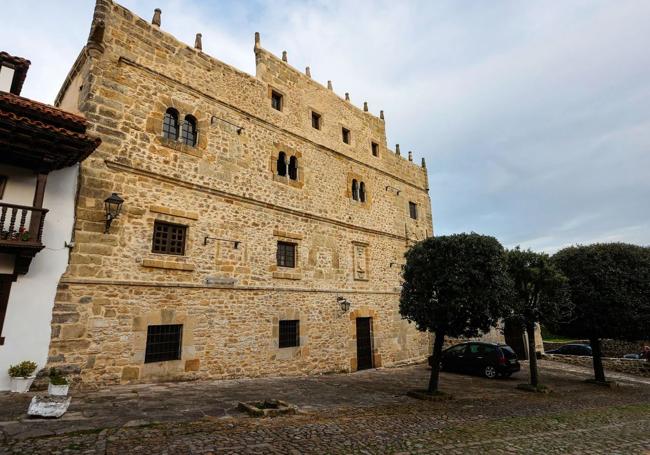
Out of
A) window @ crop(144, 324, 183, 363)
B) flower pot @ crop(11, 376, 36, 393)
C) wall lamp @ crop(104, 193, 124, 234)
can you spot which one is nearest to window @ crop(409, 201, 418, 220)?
window @ crop(144, 324, 183, 363)

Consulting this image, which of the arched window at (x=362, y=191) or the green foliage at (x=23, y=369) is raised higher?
the arched window at (x=362, y=191)

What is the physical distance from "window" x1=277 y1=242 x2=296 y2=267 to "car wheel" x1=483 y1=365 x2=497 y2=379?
29.3ft

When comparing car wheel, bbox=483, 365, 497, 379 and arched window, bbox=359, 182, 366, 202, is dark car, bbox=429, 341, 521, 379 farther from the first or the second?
arched window, bbox=359, 182, 366, 202

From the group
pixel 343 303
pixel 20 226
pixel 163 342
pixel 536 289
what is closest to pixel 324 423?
pixel 163 342

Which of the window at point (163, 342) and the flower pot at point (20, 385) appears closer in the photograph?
the flower pot at point (20, 385)

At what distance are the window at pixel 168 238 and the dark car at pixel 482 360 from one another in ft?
39.6

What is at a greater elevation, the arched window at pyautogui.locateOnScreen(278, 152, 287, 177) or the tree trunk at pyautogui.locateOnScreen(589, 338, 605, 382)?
the arched window at pyautogui.locateOnScreen(278, 152, 287, 177)

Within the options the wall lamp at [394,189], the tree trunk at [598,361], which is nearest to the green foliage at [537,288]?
the tree trunk at [598,361]

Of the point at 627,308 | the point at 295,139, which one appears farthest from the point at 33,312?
the point at 627,308

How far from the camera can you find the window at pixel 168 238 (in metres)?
9.77

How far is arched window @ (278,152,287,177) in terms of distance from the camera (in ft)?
44.1

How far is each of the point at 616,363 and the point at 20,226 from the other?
2496cm

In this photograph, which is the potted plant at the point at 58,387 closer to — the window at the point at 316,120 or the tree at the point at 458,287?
the tree at the point at 458,287

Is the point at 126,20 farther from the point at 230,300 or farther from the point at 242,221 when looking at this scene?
the point at 230,300
